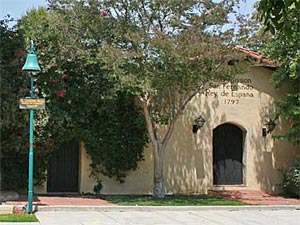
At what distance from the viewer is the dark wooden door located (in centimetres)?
1683

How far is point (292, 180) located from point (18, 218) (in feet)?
31.5

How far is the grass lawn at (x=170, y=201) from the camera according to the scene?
1452cm

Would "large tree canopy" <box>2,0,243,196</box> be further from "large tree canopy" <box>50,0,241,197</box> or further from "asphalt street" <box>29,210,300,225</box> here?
"asphalt street" <box>29,210,300,225</box>

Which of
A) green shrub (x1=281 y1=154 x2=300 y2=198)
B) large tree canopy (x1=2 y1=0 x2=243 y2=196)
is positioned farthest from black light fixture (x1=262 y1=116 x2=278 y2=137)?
large tree canopy (x1=2 y1=0 x2=243 y2=196)

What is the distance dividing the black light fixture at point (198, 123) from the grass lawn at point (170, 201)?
2.34 meters

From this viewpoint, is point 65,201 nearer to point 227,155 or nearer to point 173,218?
point 173,218

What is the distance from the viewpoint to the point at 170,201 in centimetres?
1529

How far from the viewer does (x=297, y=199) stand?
17266 millimetres

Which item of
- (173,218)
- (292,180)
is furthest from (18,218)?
(292,180)

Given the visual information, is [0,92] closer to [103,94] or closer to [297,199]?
[103,94]

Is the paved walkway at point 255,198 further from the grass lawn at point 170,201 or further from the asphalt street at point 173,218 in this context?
the asphalt street at point 173,218

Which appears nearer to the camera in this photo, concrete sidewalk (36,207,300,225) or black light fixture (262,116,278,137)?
concrete sidewalk (36,207,300,225)

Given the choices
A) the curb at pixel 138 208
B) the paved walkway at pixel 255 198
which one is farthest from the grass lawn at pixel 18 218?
the paved walkway at pixel 255 198

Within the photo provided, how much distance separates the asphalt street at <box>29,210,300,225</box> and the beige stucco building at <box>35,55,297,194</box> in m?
4.11
